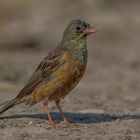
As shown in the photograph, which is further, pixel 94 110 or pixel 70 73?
pixel 94 110

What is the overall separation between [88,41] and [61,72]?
1307 cm

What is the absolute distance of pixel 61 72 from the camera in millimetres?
11781

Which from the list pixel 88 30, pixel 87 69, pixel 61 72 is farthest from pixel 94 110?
pixel 87 69

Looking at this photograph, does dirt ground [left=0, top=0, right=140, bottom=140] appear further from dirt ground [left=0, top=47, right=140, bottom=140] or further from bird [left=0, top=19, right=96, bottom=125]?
bird [left=0, top=19, right=96, bottom=125]

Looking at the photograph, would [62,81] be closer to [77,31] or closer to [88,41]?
[77,31]

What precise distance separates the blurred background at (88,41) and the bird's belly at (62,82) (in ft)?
12.0

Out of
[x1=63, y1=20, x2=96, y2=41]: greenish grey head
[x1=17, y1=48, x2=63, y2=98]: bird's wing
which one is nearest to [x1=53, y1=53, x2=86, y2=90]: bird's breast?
[x1=17, y1=48, x2=63, y2=98]: bird's wing

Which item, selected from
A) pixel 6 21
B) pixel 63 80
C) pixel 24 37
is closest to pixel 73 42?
pixel 63 80

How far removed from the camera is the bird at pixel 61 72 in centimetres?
1170

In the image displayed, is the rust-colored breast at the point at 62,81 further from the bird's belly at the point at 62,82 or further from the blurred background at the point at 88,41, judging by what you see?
the blurred background at the point at 88,41

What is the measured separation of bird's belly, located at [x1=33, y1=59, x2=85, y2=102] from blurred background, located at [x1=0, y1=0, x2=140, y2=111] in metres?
3.65

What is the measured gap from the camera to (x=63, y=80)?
11664 millimetres

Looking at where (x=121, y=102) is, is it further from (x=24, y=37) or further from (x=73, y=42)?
(x=24, y=37)

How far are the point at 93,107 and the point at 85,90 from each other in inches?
103
